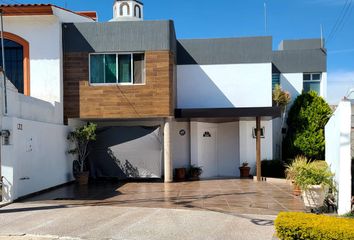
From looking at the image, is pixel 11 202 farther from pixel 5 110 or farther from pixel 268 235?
pixel 268 235

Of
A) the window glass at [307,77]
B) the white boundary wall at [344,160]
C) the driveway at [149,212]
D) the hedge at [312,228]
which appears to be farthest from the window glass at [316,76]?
the hedge at [312,228]

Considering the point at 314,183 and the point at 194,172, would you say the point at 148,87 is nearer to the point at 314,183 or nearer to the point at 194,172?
the point at 194,172

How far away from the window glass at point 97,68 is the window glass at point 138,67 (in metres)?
1.22

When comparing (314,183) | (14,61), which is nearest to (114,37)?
(14,61)

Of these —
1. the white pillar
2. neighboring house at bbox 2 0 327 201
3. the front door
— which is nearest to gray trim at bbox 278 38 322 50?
neighboring house at bbox 2 0 327 201

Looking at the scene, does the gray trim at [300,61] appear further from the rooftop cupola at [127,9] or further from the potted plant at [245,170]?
the rooftop cupola at [127,9]

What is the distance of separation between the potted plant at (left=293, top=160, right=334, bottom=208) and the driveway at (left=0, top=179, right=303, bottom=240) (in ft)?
1.31

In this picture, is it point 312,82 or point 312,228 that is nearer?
point 312,228

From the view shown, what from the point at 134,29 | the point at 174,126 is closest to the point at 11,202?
the point at 134,29

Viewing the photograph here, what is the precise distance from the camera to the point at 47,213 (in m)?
8.71

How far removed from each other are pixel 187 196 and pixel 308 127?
9117 millimetres

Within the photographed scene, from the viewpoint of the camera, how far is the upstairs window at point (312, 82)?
20.5m

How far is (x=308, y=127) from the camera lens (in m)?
18.0

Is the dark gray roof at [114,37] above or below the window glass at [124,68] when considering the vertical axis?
above
